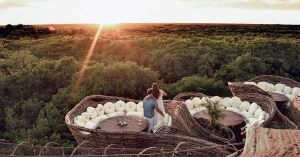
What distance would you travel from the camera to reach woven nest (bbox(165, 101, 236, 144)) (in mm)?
6950

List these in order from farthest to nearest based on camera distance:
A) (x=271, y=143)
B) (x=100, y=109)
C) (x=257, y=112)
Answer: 1. (x=100, y=109)
2. (x=257, y=112)
3. (x=271, y=143)

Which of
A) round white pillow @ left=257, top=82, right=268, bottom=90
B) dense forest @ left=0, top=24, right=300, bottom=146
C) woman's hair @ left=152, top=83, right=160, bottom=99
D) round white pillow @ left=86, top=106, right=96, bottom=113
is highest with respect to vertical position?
woman's hair @ left=152, top=83, right=160, bottom=99

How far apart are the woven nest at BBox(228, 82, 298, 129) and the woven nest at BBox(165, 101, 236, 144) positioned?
29.6 inches

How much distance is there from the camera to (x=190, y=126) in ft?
23.7

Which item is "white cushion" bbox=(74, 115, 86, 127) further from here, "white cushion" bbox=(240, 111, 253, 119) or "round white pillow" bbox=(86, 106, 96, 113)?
"white cushion" bbox=(240, 111, 253, 119)

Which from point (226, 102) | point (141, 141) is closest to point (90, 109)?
point (141, 141)

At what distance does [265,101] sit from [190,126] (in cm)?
190

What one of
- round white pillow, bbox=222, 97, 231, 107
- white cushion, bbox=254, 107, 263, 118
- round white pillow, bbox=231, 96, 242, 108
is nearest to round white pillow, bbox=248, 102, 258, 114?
white cushion, bbox=254, 107, 263, 118

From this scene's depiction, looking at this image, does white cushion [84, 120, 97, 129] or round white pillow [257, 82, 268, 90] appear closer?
white cushion [84, 120, 97, 129]

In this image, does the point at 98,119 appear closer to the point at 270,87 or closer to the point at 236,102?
the point at 236,102

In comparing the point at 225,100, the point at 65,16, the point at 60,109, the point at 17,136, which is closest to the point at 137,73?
the point at 60,109

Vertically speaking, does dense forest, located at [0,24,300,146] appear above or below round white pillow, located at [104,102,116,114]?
below

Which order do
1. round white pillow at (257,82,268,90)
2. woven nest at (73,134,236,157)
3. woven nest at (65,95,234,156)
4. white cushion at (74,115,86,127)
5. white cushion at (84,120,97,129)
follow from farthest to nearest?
round white pillow at (257,82,268,90) < white cushion at (84,120,97,129) < white cushion at (74,115,86,127) < woven nest at (65,95,234,156) < woven nest at (73,134,236,157)

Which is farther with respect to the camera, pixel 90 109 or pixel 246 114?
pixel 90 109
